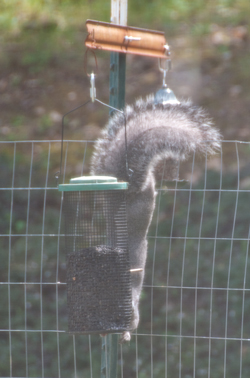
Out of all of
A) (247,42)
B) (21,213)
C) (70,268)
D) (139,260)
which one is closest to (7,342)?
(21,213)

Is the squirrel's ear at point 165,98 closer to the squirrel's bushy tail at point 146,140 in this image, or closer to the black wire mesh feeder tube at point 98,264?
the squirrel's bushy tail at point 146,140

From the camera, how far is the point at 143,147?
2279 mm

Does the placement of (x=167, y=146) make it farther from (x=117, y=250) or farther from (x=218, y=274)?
(x=218, y=274)

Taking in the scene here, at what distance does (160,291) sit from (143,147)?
2.55m

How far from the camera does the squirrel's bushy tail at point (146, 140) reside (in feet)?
7.45

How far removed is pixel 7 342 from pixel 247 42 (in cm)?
545

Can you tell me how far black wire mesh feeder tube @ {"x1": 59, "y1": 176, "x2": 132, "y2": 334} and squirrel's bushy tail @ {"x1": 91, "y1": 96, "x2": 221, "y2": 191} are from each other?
0.78 ft

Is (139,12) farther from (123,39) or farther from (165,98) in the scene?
(123,39)

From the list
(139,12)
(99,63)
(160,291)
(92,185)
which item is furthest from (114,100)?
(139,12)

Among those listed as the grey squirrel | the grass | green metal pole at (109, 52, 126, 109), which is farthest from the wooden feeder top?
the grass

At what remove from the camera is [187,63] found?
23.6ft

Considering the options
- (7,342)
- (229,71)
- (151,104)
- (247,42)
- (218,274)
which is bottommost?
(7,342)

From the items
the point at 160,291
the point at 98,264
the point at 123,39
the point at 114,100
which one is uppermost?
the point at 123,39

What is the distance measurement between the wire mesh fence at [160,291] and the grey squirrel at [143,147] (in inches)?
32.2
